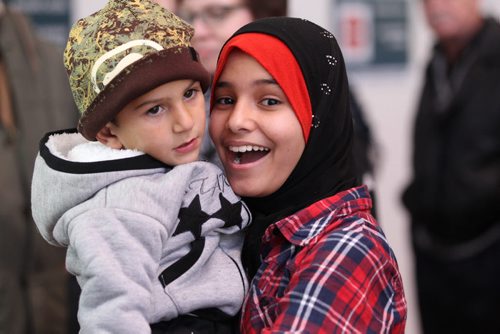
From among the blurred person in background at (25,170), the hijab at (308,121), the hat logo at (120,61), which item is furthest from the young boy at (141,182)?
the blurred person in background at (25,170)

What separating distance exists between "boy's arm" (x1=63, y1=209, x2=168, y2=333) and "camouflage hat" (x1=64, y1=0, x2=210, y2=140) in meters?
0.21

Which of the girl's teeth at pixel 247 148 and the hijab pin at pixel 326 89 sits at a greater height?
the hijab pin at pixel 326 89

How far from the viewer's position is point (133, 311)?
1.63 meters

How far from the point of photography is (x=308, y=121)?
1908 millimetres

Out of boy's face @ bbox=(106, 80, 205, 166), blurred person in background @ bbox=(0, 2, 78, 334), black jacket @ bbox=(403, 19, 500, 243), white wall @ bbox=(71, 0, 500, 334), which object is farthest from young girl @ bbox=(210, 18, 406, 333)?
white wall @ bbox=(71, 0, 500, 334)

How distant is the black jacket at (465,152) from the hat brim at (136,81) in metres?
2.91

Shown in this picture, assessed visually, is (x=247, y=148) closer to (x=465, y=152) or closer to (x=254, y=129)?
(x=254, y=129)

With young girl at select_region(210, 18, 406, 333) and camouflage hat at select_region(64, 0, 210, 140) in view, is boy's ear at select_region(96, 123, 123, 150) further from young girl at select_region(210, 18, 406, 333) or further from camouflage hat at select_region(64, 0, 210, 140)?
young girl at select_region(210, 18, 406, 333)

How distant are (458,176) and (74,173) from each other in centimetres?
306

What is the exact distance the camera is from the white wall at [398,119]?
17.4 ft

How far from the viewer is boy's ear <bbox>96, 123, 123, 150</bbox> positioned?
5.97 feet

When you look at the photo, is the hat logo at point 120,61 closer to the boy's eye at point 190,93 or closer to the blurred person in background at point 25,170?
the boy's eye at point 190,93

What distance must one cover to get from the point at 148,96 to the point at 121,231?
26cm

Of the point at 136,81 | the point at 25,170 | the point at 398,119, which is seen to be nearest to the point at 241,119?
the point at 136,81
